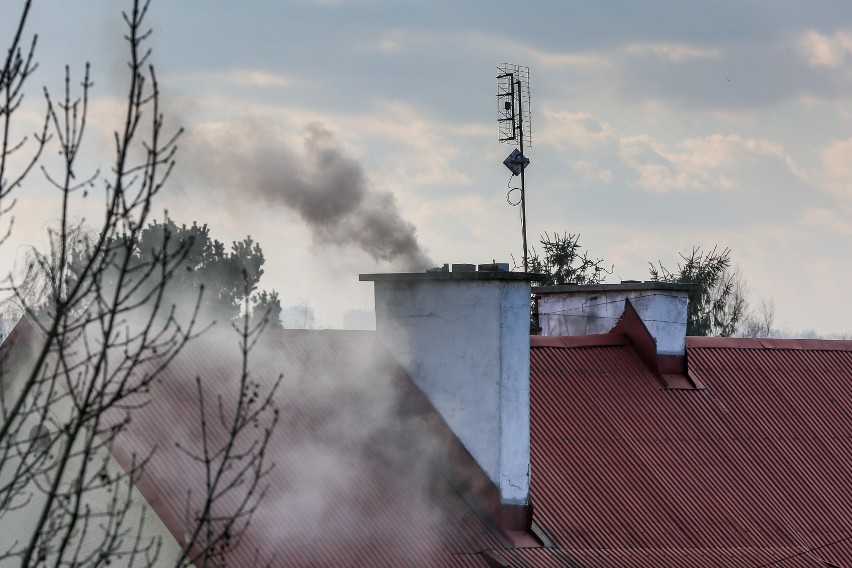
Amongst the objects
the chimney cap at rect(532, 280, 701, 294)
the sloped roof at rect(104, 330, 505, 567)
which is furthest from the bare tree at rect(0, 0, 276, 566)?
the chimney cap at rect(532, 280, 701, 294)

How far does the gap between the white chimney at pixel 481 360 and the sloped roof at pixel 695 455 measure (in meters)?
1.04

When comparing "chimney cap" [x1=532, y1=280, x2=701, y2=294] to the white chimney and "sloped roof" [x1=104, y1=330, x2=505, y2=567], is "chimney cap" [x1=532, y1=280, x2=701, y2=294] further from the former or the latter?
"sloped roof" [x1=104, y1=330, x2=505, y2=567]

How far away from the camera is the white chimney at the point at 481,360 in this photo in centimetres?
1641

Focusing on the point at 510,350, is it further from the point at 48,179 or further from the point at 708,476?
the point at 48,179

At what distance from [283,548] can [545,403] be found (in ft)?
20.7

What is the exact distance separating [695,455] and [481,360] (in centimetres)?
461

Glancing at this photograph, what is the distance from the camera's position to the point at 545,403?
760 inches

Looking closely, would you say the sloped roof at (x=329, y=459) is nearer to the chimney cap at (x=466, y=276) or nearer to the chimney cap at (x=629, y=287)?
the chimney cap at (x=466, y=276)

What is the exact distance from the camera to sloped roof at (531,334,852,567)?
17.1 m

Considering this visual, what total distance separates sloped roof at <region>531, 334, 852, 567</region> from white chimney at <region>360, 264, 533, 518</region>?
1.04 m

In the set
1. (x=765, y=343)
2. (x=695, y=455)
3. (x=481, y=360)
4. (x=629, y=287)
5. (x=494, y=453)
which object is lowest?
(x=695, y=455)

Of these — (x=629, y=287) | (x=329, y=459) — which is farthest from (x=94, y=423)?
(x=629, y=287)

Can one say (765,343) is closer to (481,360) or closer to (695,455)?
(695,455)

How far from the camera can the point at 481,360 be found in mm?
16484
